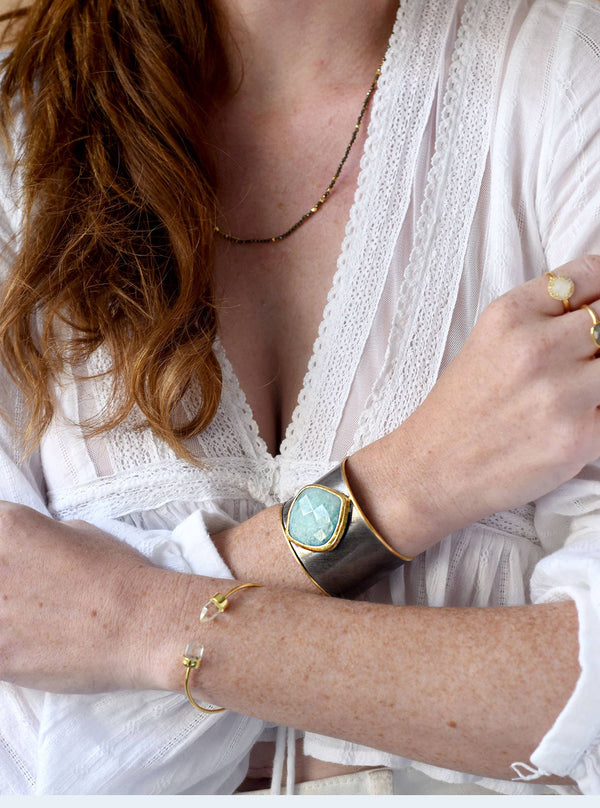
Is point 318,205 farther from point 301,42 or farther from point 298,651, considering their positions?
point 298,651

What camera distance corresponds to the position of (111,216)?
111 centimetres

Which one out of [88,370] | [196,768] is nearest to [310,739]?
[196,768]

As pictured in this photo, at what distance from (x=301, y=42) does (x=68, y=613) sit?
0.84 m

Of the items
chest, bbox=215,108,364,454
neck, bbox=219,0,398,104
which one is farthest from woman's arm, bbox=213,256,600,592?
neck, bbox=219,0,398,104

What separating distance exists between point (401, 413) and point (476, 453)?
158 mm

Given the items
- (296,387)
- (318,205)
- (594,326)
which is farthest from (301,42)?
(594,326)

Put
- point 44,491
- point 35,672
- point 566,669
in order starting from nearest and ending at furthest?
point 566,669
point 35,672
point 44,491

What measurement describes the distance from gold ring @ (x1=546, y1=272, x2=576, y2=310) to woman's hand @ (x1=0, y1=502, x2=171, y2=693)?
504 millimetres

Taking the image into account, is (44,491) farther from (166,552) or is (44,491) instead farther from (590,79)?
(590,79)

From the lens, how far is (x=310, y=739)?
96 centimetres

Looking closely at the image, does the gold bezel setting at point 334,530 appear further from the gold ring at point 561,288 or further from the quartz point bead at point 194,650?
the gold ring at point 561,288

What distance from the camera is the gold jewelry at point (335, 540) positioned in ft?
2.93

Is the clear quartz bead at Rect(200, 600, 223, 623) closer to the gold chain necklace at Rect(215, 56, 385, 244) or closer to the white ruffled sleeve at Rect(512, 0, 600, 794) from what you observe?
the white ruffled sleeve at Rect(512, 0, 600, 794)

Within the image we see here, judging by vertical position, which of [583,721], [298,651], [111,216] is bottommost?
[583,721]
